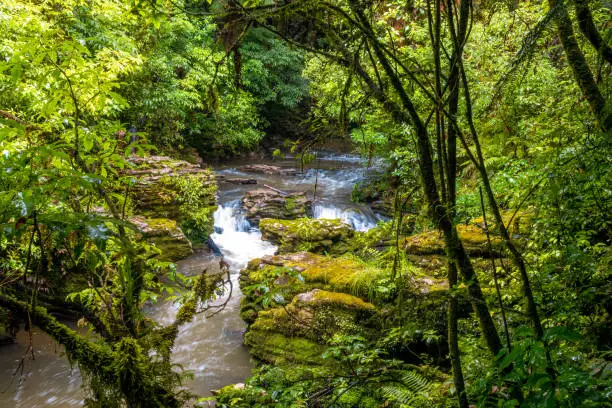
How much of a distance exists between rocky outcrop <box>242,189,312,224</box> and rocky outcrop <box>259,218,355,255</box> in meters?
2.80

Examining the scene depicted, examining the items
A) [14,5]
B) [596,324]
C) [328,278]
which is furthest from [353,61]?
[14,5]

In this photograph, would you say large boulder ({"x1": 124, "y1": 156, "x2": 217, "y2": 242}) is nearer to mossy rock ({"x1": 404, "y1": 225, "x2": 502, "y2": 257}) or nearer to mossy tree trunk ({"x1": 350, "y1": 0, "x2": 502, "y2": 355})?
mossy rock ({"x1": 404, "y1": 225, "x2": 502, "y2": 257})

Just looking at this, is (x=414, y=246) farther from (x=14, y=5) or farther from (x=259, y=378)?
(x=14, y=5)

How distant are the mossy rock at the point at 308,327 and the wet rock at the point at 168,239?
4454mm

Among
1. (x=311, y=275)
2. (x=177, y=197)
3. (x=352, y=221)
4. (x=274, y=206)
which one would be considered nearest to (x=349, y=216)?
(x=352, y=221)

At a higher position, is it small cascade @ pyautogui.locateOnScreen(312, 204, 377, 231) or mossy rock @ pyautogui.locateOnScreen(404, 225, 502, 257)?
small cascade @ pyautogui.locateOnScreen(312, 204, 377, 231)

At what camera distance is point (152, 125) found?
50.4 ft

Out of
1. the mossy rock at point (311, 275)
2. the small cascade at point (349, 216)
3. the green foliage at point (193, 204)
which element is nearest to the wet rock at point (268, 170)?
the small cascade at point (349, 216)

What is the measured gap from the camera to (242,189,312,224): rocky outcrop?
12.2m

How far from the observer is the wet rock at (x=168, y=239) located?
877 centimetres

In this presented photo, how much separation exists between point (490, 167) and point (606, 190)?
445cm

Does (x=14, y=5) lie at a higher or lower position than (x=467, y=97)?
higher

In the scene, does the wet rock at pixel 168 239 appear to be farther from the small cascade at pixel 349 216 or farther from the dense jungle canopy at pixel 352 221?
the small cascade at pixel 349 216

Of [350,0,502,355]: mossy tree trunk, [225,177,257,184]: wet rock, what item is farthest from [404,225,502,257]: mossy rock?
[225,177,257,184]: wet rock
